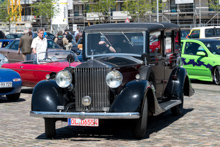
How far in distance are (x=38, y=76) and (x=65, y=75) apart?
6.33 meters

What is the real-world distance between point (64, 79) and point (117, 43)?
147 cm

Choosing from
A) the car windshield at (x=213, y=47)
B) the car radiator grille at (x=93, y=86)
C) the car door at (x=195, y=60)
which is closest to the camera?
the car radiator grille at (x=93, y=86)

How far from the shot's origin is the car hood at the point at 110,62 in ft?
25.2

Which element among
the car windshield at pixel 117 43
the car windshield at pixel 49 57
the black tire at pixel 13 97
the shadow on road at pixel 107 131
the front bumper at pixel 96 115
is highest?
the car windshield at pixel 117 43

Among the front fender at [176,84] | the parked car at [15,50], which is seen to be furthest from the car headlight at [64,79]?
the parked car at [15,50]

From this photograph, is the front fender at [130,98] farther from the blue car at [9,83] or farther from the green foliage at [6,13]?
the green foliage at [6,13]

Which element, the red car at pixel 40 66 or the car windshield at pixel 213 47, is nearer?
the red car at pixel 40 66

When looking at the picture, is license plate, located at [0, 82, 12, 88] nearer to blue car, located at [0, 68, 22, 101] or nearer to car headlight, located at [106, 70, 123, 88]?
blue car, located at [0, 68, 22, 101]

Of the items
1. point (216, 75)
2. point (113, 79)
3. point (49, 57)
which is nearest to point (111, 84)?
point (113, 79)

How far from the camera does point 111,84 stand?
753 centimetres

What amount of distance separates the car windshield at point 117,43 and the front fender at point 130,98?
136 cm

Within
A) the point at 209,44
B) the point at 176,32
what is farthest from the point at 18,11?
the point at 176,32

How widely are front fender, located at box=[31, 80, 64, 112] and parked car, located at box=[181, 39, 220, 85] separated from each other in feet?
32.4

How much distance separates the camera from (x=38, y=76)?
557 inches
